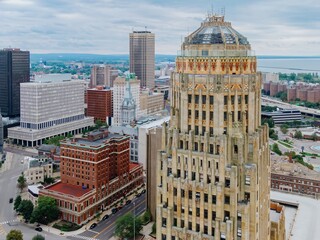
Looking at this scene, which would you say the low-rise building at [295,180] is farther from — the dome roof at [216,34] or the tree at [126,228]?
the dome roof at [216,34]

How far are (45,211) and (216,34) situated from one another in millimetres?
87920

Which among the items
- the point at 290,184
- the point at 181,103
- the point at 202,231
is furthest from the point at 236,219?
the point at 290,184

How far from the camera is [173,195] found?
46.9 meters

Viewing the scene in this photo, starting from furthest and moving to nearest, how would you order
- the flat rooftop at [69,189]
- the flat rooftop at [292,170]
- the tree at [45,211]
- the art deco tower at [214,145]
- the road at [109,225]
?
1. the flat rooftop at [292,170]
2. the flat rooftop at [69,189]
3. the tree at [45,211]
4. the road at [109,225]
5. the art deco tower at [214,145]

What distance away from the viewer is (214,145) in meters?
44.3

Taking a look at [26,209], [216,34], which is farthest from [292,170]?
[216,34]

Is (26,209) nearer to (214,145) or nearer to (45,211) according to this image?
(45,211)

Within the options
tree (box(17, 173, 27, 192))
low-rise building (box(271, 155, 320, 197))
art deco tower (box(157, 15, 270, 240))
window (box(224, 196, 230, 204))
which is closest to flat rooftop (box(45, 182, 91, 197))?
tree (box(17, 173, 27, 192))

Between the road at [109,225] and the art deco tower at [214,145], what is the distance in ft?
218

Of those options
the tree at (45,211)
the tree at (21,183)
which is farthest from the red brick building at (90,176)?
the tree at (21,183)

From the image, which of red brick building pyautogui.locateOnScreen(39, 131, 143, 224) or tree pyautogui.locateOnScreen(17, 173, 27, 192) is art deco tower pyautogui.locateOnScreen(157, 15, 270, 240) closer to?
red brick building pyautogui.locateOnScreen(39, 131, 143, 224)

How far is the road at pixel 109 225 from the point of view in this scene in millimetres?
108500

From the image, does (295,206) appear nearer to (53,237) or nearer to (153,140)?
(153,140)

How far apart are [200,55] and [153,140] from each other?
218ft
